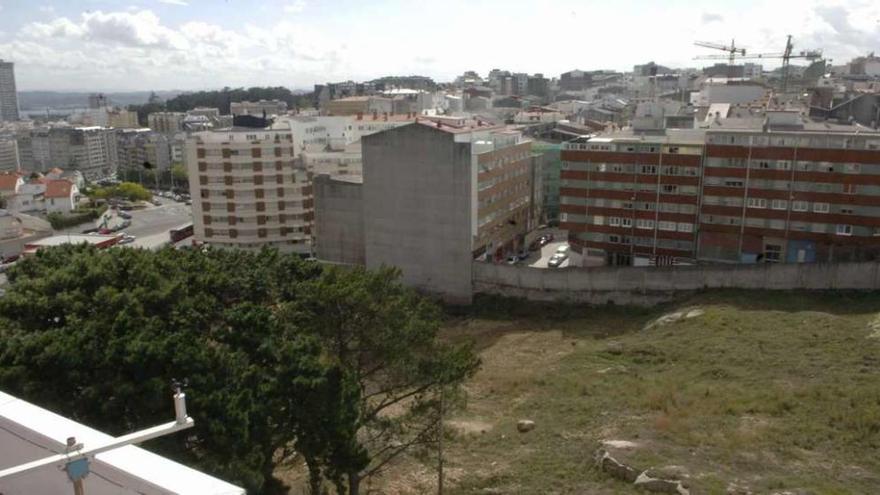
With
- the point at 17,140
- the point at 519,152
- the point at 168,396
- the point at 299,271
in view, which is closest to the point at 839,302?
the point at 519,152

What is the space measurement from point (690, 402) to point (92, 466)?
22.5 metres

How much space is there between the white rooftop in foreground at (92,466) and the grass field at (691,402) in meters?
14.1

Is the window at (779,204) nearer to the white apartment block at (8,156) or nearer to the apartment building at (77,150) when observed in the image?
the apartment building at (77,150)

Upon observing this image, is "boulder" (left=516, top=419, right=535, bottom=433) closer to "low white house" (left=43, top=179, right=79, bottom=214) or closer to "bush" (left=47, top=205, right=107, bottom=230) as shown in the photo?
"bush" (left=47, top=205, right=107, bottom=230)

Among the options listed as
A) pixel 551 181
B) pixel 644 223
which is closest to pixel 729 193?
pixel 644 223

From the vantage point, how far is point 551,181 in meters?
→ 65.6

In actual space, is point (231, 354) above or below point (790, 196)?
below

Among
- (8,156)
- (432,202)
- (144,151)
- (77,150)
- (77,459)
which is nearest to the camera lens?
(77,459)

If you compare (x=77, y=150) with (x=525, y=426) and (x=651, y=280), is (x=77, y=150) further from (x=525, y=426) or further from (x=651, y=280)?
(x=525, y=426)

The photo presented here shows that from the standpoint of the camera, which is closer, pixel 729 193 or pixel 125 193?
pixel 729 193

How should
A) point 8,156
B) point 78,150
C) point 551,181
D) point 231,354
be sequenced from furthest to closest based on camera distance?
point 8,156
point 78,150
point 551,181
point 231,354

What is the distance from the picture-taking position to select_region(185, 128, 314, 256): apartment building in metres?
62.8

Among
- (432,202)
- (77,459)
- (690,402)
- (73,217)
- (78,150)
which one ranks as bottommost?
(73,217)

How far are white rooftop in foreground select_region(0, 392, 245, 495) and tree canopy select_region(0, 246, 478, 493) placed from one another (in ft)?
17.1
